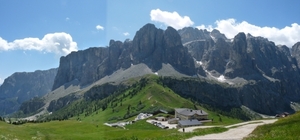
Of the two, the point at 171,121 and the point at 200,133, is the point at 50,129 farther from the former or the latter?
the point at 171,121

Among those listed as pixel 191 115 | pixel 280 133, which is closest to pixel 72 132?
pixel 280 133

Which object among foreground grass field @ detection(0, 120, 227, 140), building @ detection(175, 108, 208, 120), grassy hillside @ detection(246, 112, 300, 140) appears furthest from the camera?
building @ detection(175, 108, 208, 120)

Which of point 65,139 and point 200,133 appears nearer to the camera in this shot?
point 200,133

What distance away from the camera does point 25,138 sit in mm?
54719

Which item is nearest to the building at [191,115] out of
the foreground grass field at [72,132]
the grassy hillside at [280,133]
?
the foreground grass field at [72,132]

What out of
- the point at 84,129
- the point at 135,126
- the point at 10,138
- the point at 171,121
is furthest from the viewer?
the point at 171,121

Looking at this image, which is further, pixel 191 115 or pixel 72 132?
pixel 191 115

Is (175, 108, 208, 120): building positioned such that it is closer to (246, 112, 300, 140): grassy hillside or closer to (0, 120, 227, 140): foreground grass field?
(0, 120, 227, 140): foreground grass field

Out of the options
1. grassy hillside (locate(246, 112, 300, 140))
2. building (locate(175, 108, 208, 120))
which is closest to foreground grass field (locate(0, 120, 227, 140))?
grassy hillside (locate(246, 112, 300, 140))

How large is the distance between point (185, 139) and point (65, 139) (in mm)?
29988

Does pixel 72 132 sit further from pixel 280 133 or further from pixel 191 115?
pixel 191 115

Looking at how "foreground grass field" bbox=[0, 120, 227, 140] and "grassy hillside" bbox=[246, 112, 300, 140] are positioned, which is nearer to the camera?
"grassy hillside" bbox=[246, 112, 300, 140]

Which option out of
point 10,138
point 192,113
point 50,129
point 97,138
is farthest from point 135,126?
point 10,138

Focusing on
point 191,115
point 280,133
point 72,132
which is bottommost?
point 280,133
